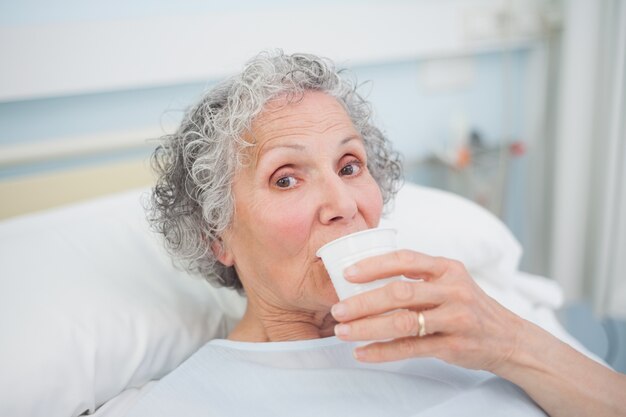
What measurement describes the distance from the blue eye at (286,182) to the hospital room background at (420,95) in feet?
1.36

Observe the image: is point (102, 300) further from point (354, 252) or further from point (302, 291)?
point (354, 252)

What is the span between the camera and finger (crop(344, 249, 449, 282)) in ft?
2.57

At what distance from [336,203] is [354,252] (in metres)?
0.18

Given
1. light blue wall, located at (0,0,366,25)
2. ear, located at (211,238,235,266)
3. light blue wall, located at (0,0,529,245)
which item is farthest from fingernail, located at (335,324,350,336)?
light blue wall, located at (0,0,366,25)

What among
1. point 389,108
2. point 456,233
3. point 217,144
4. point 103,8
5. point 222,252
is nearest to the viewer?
point 217,144

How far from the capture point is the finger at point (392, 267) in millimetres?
784

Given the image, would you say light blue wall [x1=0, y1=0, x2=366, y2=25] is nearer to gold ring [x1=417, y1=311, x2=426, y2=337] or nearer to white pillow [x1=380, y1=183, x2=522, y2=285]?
white pillow [x1=380, y1=183, x2=522, y2=285]

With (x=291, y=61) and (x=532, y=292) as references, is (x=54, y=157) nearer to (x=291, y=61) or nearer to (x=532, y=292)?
(x=291, y=61)

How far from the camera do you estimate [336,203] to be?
0.98 meters

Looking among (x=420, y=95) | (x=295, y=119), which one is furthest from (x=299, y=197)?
(x=420, y=95)

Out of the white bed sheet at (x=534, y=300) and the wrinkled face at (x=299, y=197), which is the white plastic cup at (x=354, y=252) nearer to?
the wrinkled face at (x=299, y=197)

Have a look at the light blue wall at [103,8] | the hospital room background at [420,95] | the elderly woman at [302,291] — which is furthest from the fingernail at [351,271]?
the light blue wall at [103,8]

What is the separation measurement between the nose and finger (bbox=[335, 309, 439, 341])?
22 centimetres

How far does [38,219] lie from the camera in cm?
145
